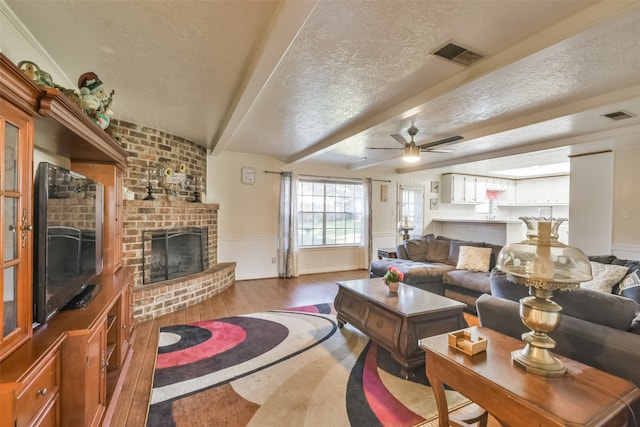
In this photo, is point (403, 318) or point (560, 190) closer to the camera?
point (403, 318)

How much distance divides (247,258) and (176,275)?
5.08ft

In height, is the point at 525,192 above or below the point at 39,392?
above

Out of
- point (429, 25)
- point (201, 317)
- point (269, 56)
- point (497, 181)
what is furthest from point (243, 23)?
point (497, 181)

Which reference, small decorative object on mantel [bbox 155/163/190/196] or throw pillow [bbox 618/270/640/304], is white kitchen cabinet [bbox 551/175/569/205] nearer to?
throw pillow [bbox 618/270/640/304]

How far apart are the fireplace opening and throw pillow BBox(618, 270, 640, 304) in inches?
200

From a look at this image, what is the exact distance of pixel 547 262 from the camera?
133 cm

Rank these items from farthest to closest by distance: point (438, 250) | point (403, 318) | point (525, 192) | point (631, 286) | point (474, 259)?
point (525, 192) → point (438, 250) → point (474, 259) → point (631, 286) → point (403, 318)

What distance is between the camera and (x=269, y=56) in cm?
178

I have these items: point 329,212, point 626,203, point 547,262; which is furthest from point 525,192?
point 547,262

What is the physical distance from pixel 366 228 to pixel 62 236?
5.53 m

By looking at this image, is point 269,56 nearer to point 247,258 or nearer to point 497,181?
point 247,258

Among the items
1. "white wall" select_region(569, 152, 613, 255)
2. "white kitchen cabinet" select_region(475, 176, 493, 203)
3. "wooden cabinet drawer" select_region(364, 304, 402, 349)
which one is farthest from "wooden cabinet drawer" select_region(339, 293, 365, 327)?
"white kitchen cabinet" select_region(475, 176, 493, 203)

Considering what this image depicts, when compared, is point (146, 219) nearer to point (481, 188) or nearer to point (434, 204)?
point (434, 204)

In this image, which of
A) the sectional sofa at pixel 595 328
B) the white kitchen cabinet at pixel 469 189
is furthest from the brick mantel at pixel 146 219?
the white kitchen cabinet at pixel 469 189
